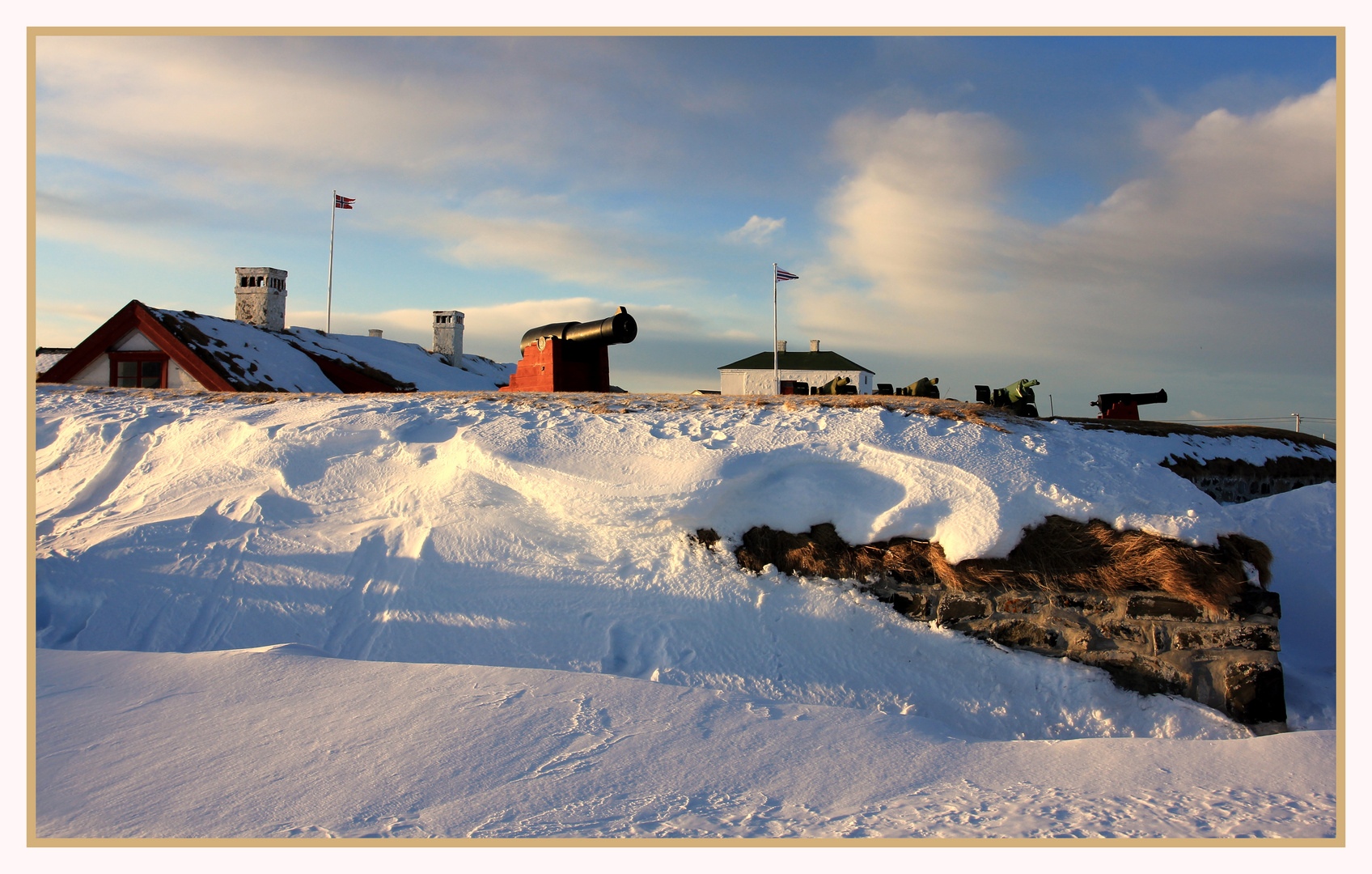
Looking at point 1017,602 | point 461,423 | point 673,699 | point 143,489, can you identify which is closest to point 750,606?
point 673,699

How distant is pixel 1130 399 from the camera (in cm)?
1389

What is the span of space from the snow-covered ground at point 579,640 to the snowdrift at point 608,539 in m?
0.02

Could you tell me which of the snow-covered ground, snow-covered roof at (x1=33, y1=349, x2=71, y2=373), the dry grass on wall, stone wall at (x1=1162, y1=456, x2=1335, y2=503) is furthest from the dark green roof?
the dry grass on wall

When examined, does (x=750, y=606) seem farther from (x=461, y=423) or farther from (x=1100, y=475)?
(x=461, y=423)

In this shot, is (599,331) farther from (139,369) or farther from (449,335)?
(449,335)

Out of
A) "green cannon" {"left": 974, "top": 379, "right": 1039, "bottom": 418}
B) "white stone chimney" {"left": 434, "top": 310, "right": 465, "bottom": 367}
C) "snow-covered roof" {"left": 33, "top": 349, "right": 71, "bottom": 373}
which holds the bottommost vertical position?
"green cannon" {"left": 974, "top": 379, "right": 1039, "bottom": 418}

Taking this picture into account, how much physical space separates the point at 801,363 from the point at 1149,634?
32941 mm

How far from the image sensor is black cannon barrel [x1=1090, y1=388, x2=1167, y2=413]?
1374 cm

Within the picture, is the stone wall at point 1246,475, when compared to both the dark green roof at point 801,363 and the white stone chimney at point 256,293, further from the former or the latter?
the dark green roof at point 801,363

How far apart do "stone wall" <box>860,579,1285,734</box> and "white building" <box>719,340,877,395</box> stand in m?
31.2

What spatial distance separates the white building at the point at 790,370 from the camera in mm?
36094

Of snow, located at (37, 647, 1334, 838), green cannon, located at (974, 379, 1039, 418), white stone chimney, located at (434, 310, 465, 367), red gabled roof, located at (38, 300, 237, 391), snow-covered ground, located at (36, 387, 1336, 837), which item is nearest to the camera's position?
snow, located at (37, 647, 1334, 838)

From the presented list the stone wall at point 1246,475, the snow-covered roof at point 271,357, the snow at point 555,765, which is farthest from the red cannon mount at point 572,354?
the stone wall at point 1246,475

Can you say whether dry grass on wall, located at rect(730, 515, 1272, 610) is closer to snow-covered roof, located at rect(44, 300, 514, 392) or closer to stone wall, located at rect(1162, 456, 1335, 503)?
stone wall, located at rect(1162, 456, 1335, 503)
